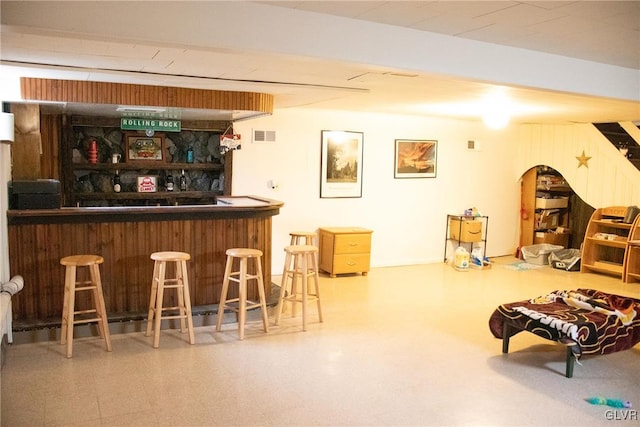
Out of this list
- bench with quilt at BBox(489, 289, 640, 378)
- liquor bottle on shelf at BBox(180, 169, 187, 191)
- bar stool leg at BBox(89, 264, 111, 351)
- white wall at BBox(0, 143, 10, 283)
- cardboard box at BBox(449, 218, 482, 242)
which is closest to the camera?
bench with quilt at BBox(489, 289, 640, 378)

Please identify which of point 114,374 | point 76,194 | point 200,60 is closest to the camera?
point 200,60

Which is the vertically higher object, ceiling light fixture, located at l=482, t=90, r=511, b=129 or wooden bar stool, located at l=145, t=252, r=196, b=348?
ceiling light fixture, located at l=482, t=90, r=511, b=129

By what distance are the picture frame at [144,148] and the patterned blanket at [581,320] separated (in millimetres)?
4490

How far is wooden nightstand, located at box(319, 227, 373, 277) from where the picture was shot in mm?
7207

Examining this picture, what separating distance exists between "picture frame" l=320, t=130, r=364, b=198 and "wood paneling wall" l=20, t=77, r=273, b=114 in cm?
243

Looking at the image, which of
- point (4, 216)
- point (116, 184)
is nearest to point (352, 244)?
point (116, 184)

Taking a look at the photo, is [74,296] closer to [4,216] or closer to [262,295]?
[4,216]

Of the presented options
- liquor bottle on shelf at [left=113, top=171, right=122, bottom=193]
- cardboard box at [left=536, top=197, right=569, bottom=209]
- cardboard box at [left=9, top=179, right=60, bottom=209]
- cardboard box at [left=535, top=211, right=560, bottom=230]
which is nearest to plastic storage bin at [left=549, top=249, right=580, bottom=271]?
cardboard box at [left=535, top=211, right=560, bottom=230]

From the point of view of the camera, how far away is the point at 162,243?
5.00m

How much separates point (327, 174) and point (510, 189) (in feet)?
11.7

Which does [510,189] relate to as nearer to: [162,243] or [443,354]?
[443,354]

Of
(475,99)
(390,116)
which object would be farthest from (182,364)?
(390,116)

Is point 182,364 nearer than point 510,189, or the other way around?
point 182,364

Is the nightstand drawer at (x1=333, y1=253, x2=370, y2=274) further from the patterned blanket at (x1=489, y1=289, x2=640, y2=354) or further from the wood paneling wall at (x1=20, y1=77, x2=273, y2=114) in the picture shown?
the patterned blanket at (x1=489, y1=289, x2=640, y2=354)
